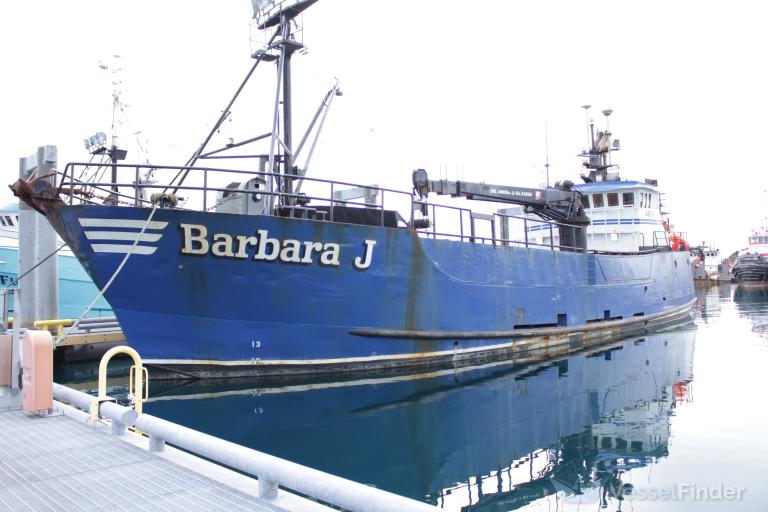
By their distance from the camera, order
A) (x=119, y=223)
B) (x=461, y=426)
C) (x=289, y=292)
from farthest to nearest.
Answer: (x=289, y=292) < (x=119, y=223) < (x=461, y=426)

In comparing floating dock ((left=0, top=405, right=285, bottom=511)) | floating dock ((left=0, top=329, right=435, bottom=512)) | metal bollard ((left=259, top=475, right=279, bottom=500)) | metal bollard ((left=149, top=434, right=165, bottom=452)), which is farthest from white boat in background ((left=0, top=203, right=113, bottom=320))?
metal bollard ((left=259, top=475, right=279, bottom=500))

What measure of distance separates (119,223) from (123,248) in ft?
1.28

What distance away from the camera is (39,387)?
5352 mm

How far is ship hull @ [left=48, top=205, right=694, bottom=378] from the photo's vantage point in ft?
29.6

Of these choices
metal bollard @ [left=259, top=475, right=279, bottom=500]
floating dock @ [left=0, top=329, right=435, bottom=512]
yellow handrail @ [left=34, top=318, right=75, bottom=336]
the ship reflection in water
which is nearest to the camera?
floating dock @ [left=0, top=329, right=435, bottom=512]

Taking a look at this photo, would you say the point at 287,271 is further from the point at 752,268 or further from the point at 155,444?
the point at 752,268

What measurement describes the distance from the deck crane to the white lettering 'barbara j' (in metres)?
4.66

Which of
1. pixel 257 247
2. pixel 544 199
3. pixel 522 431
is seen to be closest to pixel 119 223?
pixel 257 247

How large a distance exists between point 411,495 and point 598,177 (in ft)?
67.9

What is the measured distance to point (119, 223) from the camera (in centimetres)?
888

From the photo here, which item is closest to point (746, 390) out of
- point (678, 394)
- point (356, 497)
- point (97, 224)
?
point (678, 394)

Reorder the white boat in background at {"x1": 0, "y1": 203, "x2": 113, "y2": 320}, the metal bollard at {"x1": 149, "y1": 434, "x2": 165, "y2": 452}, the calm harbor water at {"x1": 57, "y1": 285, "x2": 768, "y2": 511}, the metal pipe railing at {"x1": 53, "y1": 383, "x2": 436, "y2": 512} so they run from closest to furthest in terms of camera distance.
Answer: the metal pipe railing at {"x1": 53, "y1": 383, "x2": 436, "y2": 512}
the metal bollard at {"x1": 149, "y1": 434, "x2": 165, "y2": 452}
the calm harbor water at {"x1": 57, "y1": 285, "x2": 768, "y2": 511}
the white boat in background at {"x1": 0, "y1": 203, "x2": 113, "y2": 320}

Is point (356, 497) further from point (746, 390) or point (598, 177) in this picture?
point (598, 177)

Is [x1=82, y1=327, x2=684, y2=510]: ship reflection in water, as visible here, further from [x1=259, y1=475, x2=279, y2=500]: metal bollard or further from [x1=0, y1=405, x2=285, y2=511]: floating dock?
[x1=259, y1=475, x2=279, y2=500]: metal bollard
